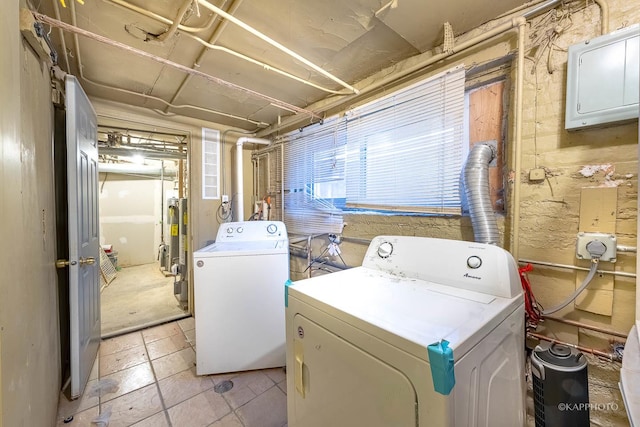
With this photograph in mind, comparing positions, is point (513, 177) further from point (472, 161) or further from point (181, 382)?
point (181, 382)

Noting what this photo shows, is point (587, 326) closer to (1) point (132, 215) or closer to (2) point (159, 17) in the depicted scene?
(2) point (159, 17)

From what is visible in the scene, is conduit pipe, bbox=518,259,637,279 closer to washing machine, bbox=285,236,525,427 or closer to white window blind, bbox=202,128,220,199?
washing machine, bbox=285,236,525,427

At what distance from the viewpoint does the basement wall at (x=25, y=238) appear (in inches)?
28.3

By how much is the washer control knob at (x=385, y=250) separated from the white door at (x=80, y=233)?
190cm

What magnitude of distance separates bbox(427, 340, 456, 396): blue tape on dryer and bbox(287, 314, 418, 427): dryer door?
0.09m

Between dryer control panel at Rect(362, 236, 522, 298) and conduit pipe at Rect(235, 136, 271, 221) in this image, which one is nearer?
dryer control panel at Rect(362, 236, 522, 298)

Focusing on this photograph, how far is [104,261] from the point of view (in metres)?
4.39

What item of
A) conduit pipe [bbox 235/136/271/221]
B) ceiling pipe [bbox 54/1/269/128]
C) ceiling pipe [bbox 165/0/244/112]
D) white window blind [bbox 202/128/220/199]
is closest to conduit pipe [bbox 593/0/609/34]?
ceiling pipe [bbox 165/0/244/112]

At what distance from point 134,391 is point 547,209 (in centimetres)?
280

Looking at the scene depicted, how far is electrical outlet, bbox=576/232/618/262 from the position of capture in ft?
3.47

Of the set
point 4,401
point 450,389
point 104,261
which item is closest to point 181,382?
point 4,401

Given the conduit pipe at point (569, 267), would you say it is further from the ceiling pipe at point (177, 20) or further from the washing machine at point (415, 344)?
the ceiling pipe at point (177, 20)

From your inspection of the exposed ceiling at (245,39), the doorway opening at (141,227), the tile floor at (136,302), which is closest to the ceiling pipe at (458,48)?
the exposed ceiling at (245,39)

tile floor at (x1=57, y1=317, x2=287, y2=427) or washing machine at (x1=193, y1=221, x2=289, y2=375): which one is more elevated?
washing machine at (x1=193, y1=221, x2=289, y2=375)
